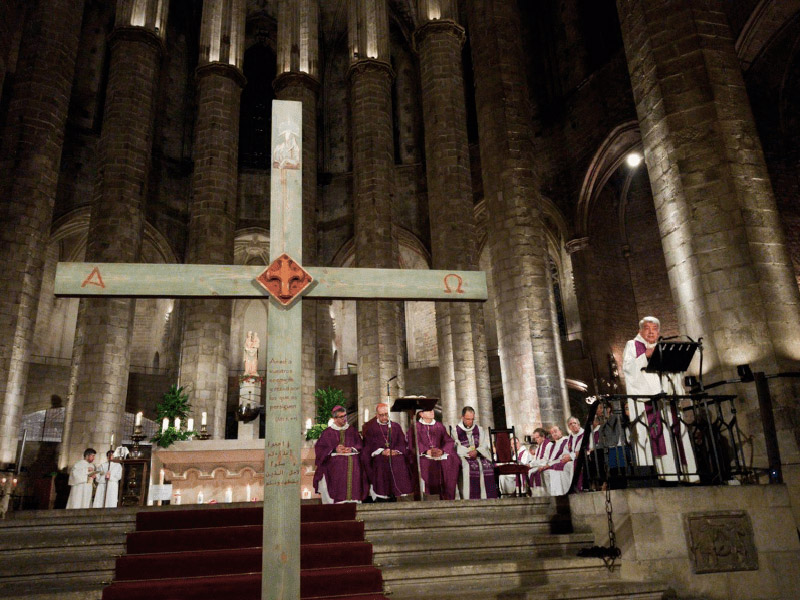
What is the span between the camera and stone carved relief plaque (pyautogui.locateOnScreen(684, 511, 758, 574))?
5.17 metres

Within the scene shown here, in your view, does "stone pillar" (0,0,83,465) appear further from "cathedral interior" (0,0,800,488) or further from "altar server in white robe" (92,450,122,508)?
"altar server in white robe" (92,450,122,508)

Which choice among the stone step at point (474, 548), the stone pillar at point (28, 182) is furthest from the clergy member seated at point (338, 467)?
the stone pillar at point (28, 182)

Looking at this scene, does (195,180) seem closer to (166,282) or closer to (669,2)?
(669,2)

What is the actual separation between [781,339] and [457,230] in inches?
347

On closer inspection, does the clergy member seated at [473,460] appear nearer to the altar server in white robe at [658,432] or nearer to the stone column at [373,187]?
the altar server in white robe at [658,432]

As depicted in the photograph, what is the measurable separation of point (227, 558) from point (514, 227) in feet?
30.4

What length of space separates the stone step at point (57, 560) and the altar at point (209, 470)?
526 cm

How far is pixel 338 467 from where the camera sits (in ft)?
28.0

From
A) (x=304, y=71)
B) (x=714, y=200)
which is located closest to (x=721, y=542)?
(x=714, y=200)

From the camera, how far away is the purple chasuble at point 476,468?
367 inches

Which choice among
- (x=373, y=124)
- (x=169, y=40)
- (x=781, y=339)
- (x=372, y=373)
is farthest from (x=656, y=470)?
(x=169, y=40)

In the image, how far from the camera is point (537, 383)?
39.3ft

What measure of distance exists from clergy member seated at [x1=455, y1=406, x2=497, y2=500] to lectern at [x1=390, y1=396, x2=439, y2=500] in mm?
892

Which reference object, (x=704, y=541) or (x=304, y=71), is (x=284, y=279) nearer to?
(x=704, y=541)
